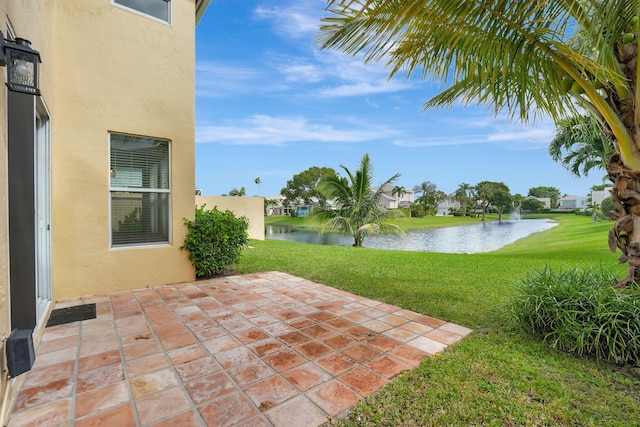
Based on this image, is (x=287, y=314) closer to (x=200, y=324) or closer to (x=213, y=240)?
(x=200, y=324)

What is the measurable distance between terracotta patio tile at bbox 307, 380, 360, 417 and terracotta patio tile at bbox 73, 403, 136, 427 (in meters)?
1.24

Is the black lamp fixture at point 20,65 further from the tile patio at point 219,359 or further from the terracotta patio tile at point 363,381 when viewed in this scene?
the terracotta patio tile at point 363,381

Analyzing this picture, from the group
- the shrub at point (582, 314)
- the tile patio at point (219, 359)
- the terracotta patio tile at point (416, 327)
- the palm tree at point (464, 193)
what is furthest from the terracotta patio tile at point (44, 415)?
the palm tree at point (464, 193)

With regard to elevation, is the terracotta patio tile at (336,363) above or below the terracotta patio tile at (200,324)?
below

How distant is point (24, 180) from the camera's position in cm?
251

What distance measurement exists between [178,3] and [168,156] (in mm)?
2865

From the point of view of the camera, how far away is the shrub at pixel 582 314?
2.72 m

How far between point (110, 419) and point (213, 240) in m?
3.92

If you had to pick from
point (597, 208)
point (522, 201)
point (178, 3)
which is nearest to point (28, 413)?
point (178, 3)

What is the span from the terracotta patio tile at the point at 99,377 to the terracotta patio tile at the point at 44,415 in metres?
0.18

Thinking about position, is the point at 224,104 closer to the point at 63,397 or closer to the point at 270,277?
the point at 270,277

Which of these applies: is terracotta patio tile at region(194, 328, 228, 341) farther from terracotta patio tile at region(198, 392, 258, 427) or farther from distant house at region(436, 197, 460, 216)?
distant house at region(436, 197, 460, 216)

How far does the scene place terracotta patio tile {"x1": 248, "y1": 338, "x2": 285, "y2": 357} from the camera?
2891mm

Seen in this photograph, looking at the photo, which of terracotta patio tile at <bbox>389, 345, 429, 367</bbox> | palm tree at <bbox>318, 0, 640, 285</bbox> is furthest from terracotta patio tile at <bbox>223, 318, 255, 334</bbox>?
palm tree at <bbox>318, 0, 640, 285</bbox>
